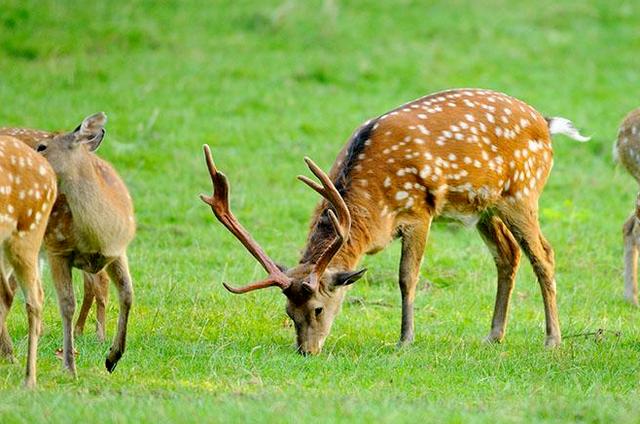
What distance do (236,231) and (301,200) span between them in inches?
185

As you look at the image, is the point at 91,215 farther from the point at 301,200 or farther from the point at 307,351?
the point at 301,200

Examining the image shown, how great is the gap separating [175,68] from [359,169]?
9.03 meters

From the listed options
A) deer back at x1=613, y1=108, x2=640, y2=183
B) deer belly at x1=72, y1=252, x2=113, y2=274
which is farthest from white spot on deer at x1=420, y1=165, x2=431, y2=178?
deer back at x1=613, y1=108, x2=640, y2=183

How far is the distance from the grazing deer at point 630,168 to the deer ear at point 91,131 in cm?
486

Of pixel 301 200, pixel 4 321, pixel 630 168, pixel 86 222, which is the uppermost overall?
pixel 86 222

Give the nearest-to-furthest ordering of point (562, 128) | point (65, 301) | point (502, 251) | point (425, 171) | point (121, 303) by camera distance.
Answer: point (65, 301) < point (121, 303) < point (425, 171) < point (502, 251) < point (562, 128)

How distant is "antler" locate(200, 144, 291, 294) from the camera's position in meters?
9.09

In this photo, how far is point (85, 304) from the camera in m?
9.81

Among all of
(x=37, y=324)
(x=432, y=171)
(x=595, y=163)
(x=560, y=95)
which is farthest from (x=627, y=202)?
(x=37, y=324)

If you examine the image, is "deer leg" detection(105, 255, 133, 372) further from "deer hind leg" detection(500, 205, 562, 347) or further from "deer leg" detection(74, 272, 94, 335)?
"deer hind leg" detection(500, 205, 562, 347)

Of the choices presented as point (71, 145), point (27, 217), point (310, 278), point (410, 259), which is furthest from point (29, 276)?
point (410, 259)

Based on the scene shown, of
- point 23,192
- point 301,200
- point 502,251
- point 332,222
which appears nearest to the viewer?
point 23,192

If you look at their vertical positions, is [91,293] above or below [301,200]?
above

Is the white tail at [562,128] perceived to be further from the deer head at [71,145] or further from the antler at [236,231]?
the deer head at [71,145]
